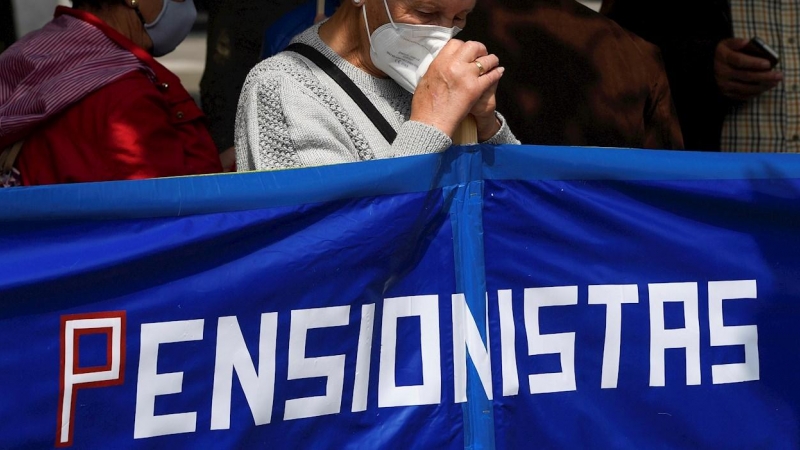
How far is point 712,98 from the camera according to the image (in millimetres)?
4391

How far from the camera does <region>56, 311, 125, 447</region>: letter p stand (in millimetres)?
2350

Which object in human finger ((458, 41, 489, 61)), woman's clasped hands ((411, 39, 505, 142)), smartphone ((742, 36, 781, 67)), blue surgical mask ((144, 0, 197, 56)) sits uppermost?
human finger ((458, 41, 489, 61))

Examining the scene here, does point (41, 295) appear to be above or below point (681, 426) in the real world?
above

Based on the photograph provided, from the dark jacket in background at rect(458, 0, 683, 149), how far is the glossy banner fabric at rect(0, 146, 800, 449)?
82 cm

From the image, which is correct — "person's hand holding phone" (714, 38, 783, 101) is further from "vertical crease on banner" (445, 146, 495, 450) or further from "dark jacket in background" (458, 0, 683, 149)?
"vertical crease on banner" (445, 146, 495, 450)

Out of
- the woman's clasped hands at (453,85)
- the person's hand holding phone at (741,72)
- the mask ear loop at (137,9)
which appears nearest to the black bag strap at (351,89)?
the woman's clasped hands at (453,85)

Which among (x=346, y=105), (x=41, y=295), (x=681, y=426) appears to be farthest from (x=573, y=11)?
(x=41, y=295)

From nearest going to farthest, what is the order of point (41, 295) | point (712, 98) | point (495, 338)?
point (41, 295) < point (495, 338) < point (712, 98)

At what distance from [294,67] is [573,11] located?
1.31 m

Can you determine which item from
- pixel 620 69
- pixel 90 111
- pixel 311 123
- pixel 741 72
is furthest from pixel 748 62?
pixel 90 111

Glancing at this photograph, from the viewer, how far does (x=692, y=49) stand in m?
4.38

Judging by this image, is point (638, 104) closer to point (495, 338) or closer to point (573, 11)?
point (573, 11)

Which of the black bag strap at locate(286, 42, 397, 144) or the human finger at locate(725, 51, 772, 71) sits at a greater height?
the black bag strap at locate(286, 42, 397, 144)

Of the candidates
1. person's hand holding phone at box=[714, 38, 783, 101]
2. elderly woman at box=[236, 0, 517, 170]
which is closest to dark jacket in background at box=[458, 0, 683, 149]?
person's hand holding phone at box=[714, 38, 783, 101]
